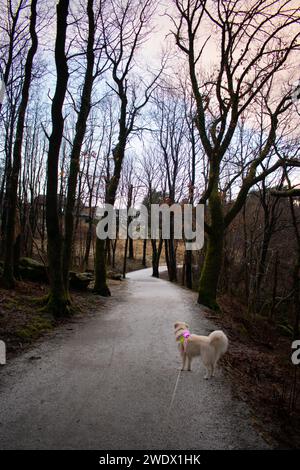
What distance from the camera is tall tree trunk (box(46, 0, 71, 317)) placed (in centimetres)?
860

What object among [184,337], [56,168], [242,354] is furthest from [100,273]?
[184,337]

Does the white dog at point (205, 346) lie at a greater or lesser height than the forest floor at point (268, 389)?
greater

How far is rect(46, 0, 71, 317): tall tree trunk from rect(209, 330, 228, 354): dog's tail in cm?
524

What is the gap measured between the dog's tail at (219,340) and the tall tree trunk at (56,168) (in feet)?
17.2

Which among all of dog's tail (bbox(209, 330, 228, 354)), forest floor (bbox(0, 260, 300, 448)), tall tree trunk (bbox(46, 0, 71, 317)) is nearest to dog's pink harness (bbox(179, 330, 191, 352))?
dog's tail (bbox(209, 330, 228, 354))

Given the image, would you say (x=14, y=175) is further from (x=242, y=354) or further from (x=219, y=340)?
(x=219, y=340)

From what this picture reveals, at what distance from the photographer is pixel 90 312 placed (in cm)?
984

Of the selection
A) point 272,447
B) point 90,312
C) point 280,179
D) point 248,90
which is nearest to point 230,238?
point 280,179

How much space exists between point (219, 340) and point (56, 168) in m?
6.48

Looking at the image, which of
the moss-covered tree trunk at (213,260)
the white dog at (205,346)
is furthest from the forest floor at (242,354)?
the moss-covered tree trunk at (213,260)

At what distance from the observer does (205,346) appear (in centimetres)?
474

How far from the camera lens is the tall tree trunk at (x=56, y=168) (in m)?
8.60

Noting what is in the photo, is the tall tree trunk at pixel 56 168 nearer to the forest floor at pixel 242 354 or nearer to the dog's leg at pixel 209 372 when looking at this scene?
the forest floor at pixel 242 354

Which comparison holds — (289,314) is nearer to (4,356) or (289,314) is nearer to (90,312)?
(90,312)
